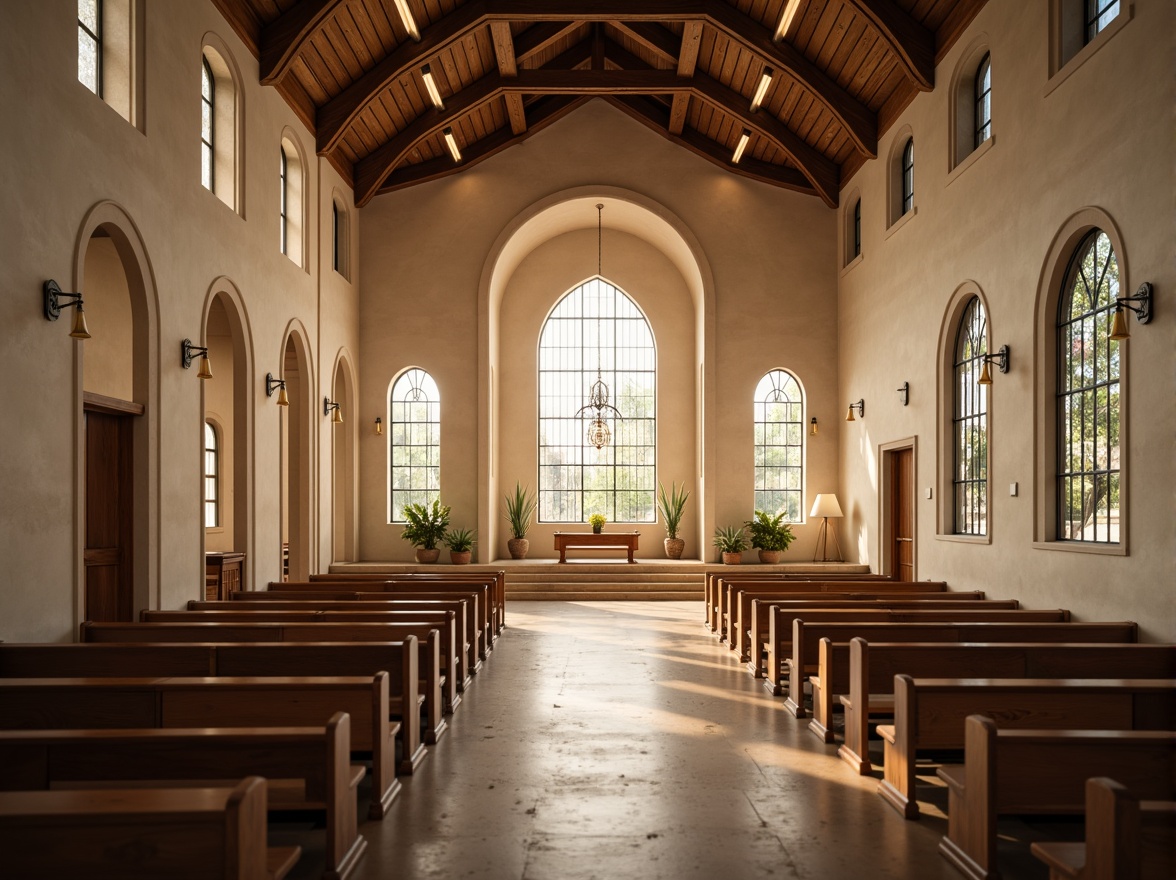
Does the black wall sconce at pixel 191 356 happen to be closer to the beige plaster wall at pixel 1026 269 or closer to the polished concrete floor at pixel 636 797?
the polished concrete floor at pixel 636 797

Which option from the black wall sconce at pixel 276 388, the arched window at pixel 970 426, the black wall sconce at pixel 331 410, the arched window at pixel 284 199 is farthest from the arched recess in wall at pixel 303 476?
the arched window at pixel 970 426

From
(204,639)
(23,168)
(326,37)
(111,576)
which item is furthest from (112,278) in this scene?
(204,639)

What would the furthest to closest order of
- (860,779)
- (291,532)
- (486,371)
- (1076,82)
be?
(486,371) → (291,532) → (1076,82) → (860,779)

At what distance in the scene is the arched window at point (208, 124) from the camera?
8836mm

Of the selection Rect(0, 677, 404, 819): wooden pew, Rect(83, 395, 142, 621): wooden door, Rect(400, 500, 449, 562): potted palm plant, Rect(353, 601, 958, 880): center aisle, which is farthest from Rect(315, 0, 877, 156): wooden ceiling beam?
Rect(0, 677, 404, 819): wooden pew

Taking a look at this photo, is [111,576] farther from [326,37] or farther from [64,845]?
[326,37]

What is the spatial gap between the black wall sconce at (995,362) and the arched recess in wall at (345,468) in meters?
8.99

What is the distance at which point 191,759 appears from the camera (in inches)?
139

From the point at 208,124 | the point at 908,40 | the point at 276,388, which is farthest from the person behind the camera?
the point at 276,388

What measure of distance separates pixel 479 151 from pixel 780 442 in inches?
251

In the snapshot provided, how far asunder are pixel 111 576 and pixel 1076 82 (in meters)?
8.07

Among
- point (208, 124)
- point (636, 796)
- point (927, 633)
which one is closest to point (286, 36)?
point (208, 124)

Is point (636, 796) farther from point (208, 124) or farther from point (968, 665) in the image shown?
point (208, 124)

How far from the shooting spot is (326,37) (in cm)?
1064
